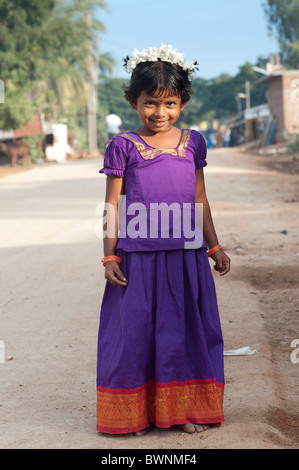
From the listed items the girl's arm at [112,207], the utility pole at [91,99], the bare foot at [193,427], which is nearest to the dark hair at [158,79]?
the girl's arm at [112,207]

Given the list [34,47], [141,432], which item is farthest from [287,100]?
[141,432]

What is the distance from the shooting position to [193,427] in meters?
3.25

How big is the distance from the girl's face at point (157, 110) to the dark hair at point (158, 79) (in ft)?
0.07

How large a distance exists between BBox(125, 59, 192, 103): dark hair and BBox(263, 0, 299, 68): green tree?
52025 mm

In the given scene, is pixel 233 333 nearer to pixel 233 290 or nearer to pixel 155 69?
pixel 233 290

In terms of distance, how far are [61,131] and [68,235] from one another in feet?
93.3

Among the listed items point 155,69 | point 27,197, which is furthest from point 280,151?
point 155,69

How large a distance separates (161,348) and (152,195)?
2.18ft

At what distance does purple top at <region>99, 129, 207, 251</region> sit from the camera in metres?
3.22

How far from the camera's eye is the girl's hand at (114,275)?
3.19 meters

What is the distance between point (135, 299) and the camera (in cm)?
319

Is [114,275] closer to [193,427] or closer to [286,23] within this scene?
[193,427]

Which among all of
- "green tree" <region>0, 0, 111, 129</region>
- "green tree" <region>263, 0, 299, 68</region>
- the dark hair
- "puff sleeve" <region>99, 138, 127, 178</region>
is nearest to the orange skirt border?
"puff sleeve" <region>99, 138, 127, 178</region>

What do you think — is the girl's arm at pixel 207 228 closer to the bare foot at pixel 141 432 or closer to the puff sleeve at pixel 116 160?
the puff sleeve at pixel 116 160
